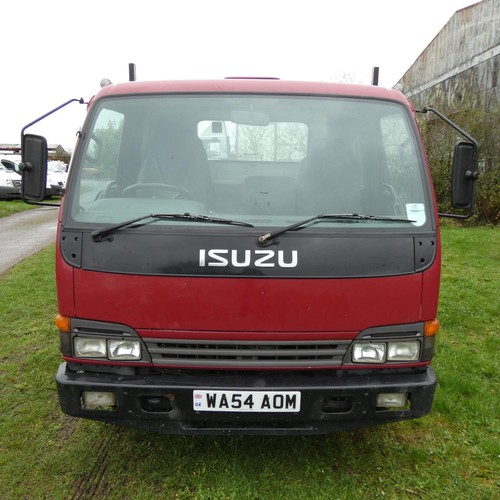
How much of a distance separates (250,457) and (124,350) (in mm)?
1119

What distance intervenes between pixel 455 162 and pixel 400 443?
→ 72.3 inches

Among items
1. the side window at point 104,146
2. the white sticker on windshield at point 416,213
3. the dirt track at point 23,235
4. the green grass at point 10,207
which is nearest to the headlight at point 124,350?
the side window at point 104,146

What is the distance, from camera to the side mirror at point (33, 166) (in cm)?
301

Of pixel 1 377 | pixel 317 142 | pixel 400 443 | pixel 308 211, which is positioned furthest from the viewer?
pixel 1 377

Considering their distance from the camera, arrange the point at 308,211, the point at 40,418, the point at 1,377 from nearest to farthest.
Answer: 1. the point at 308,211
2. the point at 40,418
3. the point at 1,377

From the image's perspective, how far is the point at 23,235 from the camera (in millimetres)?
12492

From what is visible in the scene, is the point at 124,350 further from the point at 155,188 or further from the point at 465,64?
the point at 465,64

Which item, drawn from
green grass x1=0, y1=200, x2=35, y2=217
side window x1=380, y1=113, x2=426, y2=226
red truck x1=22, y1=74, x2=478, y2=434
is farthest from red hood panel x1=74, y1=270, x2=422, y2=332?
green grass x1=0, y1=200, x2=35, y2=217

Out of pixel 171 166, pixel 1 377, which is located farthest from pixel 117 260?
pixel 1 377

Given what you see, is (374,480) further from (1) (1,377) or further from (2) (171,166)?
(1) (1,377)

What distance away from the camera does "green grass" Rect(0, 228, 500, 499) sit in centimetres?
289

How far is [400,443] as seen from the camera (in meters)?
3.37

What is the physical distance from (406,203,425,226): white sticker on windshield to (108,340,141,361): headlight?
162 cm

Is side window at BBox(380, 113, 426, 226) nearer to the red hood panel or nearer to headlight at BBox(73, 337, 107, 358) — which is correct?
the red hood panel
